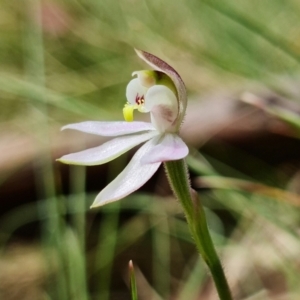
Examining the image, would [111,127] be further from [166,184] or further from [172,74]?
[166,184]

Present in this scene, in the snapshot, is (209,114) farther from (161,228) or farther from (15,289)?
(15,289)

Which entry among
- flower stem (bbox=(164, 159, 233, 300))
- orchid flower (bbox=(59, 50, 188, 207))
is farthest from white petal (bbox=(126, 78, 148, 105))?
flower stem (bbox=(164, 159, 233, 300))

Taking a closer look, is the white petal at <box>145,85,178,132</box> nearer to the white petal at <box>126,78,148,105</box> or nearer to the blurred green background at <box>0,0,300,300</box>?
the white petal at <box>126,78,148,105</box>

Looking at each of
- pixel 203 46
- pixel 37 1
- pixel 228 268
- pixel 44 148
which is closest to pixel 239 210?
pixel 228 268

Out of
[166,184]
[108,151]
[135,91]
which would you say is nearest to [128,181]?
[108,151]

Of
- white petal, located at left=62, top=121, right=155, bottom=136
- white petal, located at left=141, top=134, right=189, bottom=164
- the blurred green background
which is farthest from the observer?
the blurred green background
